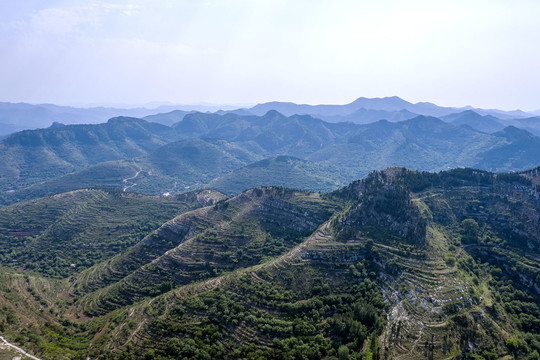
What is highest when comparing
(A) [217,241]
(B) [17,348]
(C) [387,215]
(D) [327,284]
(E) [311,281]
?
(C) [387,215]

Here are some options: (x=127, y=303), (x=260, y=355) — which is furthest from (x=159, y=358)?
(x=127, y=303)

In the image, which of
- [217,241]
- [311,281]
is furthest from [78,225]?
[311,281]

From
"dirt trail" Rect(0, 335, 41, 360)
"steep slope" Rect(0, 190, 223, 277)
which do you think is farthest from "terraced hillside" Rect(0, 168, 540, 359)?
"steep slope" Rect(0, 190, 223, 277)

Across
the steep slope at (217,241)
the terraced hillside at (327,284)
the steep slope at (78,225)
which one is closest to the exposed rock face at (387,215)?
the terraced hillside at (327,284)

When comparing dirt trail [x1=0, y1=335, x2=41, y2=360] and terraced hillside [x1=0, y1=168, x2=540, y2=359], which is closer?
dirt trail [x1=0, y1=335, x2=41, y2=360]

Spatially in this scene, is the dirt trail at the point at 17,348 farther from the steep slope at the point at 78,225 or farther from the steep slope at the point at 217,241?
the steep slope at the point at 78,225

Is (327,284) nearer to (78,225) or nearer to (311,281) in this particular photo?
(311,281)

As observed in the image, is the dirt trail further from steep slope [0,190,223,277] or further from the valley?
steep slope [0,190,223,277]

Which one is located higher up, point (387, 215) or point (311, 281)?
point (387, 215)

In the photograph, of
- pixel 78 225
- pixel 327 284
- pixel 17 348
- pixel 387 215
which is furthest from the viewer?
pixel 78 225
